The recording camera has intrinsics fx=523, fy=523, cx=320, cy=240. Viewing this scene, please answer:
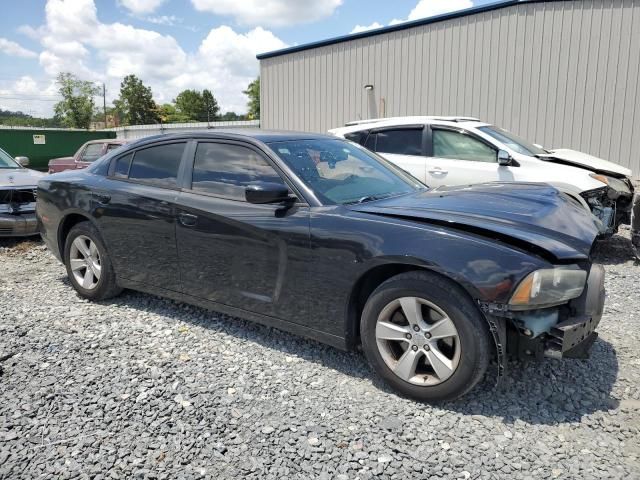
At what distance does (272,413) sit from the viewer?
288 centimetres

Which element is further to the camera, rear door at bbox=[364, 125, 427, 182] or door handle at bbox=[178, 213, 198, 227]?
rear door at bbox=[364, 125, 427, 182]

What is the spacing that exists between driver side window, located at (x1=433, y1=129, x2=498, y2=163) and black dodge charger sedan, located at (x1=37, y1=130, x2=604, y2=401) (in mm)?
2947

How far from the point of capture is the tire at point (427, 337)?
2707mm

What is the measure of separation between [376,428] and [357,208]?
1.28 meters

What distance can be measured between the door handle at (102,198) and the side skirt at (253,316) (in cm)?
67

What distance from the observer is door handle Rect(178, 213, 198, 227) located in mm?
3803

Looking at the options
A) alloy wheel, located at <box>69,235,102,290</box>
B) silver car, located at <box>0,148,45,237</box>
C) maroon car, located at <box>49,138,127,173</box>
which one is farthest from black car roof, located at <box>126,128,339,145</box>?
maroon car, located at <box>49,138,127,173</box>

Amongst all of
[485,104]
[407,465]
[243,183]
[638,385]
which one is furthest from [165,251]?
[485,104]

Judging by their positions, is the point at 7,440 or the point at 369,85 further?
the point at 369,85

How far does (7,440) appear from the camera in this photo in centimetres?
266

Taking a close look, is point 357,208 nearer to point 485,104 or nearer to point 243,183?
point 243,183

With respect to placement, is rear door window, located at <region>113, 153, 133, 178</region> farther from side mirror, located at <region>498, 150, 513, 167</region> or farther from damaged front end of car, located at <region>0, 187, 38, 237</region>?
side mirror, located at <region>498, 150, 513, 167</region>

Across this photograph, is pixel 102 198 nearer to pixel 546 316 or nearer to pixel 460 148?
pixel 546 316

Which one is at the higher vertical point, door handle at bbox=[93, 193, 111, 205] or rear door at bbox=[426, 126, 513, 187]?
rear door at bbox=[426, 126, 513, 187]
